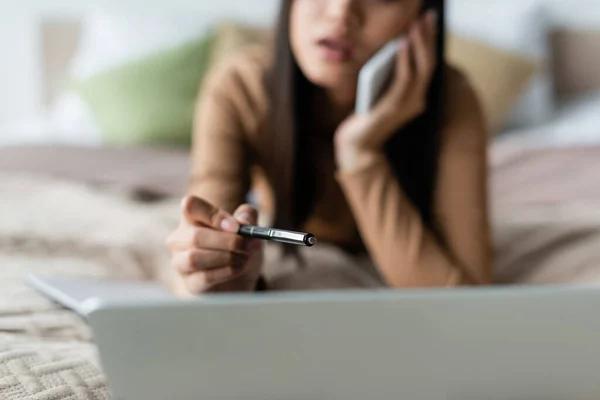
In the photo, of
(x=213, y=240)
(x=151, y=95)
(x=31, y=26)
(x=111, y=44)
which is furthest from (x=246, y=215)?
(x=31, y=26)

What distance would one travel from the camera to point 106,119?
6.08 ft

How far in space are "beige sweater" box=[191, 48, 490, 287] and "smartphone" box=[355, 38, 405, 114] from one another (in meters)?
0.07

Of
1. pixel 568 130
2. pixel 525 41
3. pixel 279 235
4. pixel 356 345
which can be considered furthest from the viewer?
pixel 525 41

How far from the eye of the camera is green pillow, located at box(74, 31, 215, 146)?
180 centimetres

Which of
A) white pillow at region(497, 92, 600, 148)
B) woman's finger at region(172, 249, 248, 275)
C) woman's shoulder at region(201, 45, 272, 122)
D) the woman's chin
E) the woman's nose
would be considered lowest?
white pillow at region(497, 92, 600, 148)

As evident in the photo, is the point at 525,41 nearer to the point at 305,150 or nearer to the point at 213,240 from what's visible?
the point at 305,150

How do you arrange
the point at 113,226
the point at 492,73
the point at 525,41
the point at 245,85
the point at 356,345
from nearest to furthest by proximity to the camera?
the point at 356,345
the point at 245,85
the point at 113,226
the point at 492,73
the point at 525,41

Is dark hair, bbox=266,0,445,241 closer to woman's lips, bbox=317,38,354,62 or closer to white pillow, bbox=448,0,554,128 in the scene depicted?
woman's lips, bbox=317,38,354,62

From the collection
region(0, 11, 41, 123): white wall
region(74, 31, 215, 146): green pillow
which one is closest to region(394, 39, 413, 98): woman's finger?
region(74, 31, 215, 146): green pillow

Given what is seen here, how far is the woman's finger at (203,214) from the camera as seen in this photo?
56cm

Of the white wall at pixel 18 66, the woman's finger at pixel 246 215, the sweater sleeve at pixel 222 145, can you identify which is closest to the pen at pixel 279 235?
the woman's finger at pixel 246 215

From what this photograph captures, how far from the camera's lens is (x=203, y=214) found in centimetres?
57

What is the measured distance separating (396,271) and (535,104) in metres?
1.26

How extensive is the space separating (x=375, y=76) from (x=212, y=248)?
318 mm
